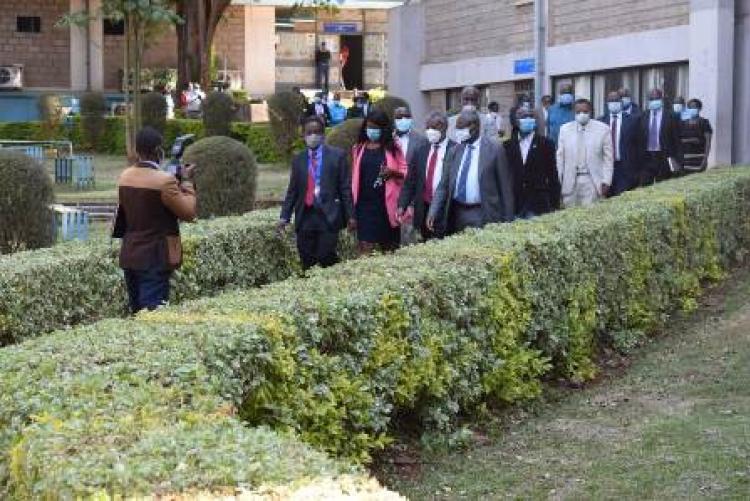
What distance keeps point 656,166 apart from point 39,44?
3859 cm

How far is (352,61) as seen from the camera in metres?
60.9

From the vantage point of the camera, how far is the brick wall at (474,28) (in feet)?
105

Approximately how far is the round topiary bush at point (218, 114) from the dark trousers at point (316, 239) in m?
24.2

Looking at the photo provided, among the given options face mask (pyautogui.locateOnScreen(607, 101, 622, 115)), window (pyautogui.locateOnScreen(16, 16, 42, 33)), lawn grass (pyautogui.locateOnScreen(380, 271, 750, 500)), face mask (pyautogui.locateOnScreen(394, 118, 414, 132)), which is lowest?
lawn grass (pyautogui.locateOnScreen(380, 271, 750, 500))

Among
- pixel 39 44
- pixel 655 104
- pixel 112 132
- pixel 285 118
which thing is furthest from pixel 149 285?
pixel 39 44

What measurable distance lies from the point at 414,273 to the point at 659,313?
4.56 m

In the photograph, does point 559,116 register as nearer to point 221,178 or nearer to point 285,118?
point 221,178

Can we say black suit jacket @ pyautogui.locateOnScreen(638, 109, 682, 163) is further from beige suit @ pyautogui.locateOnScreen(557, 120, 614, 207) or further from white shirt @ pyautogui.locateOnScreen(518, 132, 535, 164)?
white shirt @ pyautogui.locateOnScreen(518, 132, 535, 164)

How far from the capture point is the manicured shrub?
41.7 metres

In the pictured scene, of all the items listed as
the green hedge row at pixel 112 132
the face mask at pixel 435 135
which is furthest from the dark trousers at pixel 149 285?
the green hedge row at pixel 112 132

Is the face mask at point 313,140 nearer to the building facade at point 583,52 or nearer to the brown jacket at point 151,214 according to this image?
the brown jacket at point 151,214

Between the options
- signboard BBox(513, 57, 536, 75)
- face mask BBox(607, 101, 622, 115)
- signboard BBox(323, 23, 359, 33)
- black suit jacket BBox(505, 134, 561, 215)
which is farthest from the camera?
signboard BBox(323, 23, 359, 33)

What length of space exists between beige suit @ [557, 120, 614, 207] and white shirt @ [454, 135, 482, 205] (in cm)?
316

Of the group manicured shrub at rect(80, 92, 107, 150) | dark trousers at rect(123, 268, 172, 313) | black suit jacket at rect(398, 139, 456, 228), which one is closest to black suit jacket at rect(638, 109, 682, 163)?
black suit jacket at rect(398, 139, 456, 228)
